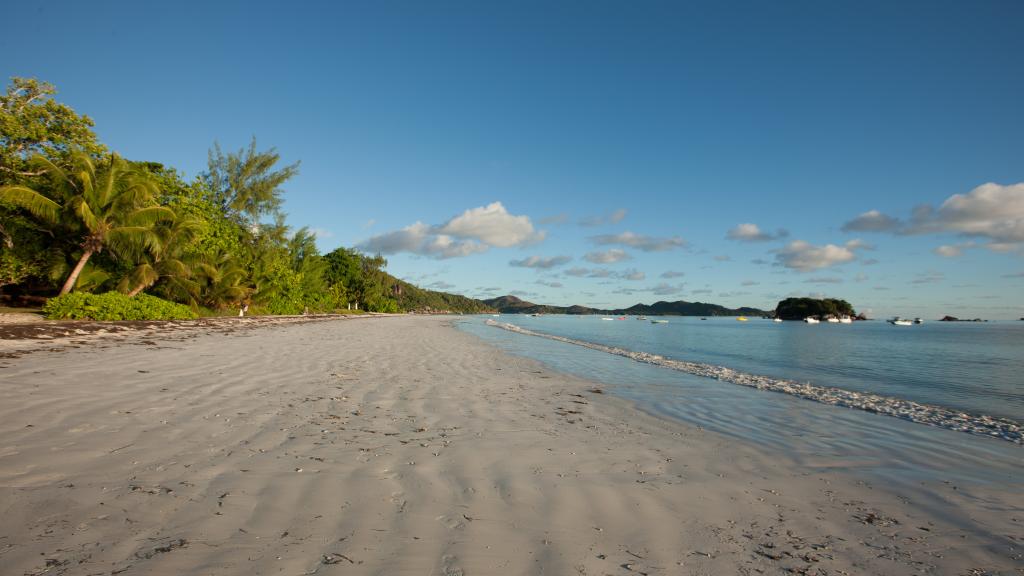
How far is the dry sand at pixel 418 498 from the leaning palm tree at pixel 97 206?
21141 millimetres

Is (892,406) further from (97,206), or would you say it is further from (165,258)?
(165,258)

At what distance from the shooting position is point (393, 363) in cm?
1142

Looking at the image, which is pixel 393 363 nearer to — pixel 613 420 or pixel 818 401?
pixel 613 420

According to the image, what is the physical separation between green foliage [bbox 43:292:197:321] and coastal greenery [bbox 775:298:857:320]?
165m

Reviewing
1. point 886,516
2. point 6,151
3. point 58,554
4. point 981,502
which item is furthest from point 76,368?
point 6,151

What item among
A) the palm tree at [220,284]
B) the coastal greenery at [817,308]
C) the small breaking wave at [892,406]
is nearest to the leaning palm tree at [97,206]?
the palm tree at [220,284]

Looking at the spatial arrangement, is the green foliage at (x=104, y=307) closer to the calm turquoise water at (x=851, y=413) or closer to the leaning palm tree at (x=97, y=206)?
the leaning palm tree at (x=97, y=206)

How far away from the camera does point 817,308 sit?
5497 inches

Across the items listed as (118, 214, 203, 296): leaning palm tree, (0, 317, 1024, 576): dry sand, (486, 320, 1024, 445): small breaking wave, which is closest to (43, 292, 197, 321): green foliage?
(118, 214, 203, 296): leaning palm tree

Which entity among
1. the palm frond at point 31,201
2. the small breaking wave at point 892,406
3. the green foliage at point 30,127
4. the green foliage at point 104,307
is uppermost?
the green foliage at point 30,127

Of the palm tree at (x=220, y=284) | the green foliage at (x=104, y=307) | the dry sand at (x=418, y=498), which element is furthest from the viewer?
Result: the palm tree at (x=220, y=284)

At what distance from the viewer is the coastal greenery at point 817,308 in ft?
455

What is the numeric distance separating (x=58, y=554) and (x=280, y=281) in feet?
149

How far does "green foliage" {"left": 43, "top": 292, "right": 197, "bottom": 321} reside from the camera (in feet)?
59.8
